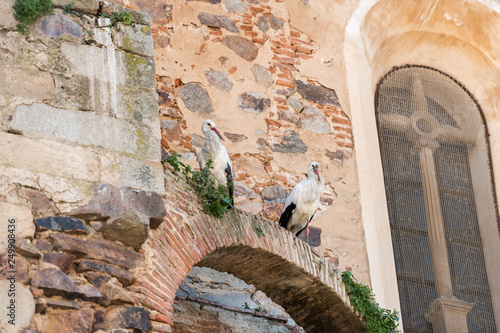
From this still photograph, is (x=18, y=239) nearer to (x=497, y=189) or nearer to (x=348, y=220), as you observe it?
(x=348, y=220)

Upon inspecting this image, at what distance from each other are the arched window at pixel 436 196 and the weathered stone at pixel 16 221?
15.0ft

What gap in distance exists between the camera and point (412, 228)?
8992 mm

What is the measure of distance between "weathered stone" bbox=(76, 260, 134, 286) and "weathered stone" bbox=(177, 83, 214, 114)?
3.40 meters

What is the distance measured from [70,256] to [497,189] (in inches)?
235

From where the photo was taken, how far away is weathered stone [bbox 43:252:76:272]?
4738mm

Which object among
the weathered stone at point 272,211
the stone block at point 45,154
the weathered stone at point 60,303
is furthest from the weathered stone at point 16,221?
the weathered stone at point 272,211

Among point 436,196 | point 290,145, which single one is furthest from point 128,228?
point 436,196

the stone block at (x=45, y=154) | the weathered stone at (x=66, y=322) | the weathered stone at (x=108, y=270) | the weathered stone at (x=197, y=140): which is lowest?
the weathered stone at (x=66, y=322)

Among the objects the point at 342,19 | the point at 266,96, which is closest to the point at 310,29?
the point at 342,19

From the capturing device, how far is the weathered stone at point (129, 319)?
15.6 ft

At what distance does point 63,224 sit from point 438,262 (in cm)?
497

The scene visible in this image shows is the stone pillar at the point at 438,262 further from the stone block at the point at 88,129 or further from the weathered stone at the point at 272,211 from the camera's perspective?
the stone block at the point at 88,129

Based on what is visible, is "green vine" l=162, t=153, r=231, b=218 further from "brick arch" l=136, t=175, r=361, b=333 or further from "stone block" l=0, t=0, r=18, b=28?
"stone block" l=0, t=0, r=18, b=28

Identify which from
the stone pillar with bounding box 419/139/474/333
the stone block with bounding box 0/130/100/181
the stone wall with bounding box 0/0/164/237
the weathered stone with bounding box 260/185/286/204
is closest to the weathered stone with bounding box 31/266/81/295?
the stone wall with bounding box 0/0/164/237
